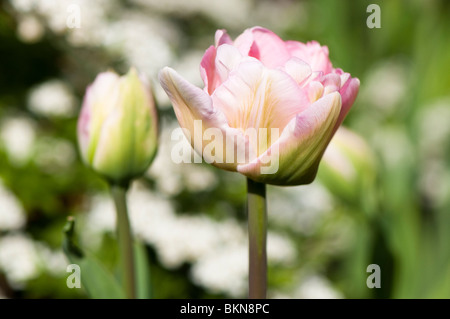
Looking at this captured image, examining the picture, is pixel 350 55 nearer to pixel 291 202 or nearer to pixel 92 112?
pixel 291 202

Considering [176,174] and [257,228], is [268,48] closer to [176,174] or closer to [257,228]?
[257,228]

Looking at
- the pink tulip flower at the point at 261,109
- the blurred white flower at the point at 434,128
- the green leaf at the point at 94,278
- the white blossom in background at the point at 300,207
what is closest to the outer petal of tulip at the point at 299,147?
the pink tulip flower at the point at 261,109

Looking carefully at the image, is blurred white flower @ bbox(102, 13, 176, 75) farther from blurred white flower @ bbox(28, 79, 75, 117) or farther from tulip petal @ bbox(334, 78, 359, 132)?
tulip petal @ bbox(334, 78, 359, 132)

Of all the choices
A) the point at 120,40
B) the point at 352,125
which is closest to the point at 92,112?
the point at 120,40

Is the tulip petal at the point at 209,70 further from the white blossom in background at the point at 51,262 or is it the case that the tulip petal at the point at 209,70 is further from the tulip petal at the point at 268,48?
the white blossom in background at the point at 51,262

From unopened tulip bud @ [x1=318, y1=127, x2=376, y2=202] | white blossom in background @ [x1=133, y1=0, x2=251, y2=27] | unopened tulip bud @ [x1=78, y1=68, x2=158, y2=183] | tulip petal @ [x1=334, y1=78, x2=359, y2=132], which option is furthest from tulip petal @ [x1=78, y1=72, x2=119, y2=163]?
white blossom in background @ [x1=133, y1=0, x2=251, y2=27]

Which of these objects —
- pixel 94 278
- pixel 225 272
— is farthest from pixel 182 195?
pixel 94 278
